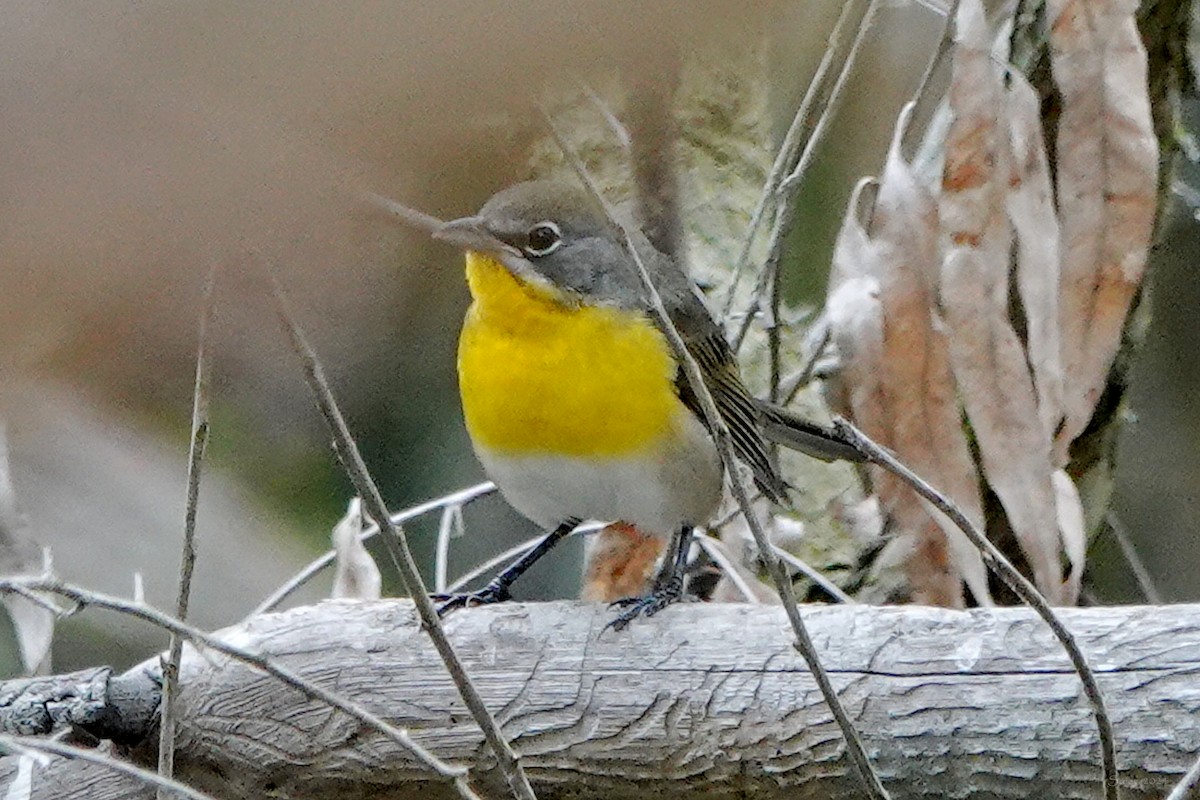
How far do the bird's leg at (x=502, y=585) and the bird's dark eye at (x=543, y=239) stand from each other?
1.92ft

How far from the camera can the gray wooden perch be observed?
205 centimetres

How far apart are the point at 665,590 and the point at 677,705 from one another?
0.35 m

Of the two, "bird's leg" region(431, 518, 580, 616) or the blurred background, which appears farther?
"bird's leg" region(431, 518, 580, 616)

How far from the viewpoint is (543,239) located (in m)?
2.73

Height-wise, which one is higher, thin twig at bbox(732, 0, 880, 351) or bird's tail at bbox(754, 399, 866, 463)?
thin twig at bbox(732, 0, 880, 351)

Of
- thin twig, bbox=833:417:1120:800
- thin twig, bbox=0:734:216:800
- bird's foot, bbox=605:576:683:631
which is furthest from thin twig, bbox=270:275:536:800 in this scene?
bird's foot, bbox=605:576:683:631

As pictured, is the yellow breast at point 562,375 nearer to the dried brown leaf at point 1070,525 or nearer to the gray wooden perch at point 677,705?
the gray wooden perch at point 677,705

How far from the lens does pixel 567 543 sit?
169 inches

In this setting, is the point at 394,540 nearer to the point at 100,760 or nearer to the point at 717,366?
the point at 100,760

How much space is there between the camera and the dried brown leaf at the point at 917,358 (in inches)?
109

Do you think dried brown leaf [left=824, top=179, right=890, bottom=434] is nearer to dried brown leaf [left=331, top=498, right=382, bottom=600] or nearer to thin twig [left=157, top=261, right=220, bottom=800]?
dried brown leaf [left=331, top=498, right=382, bottom=600]

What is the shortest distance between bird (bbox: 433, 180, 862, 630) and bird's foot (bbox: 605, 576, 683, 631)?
1 centimetres

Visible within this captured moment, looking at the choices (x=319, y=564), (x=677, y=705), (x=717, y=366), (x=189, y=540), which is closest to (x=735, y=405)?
(x=717, y=366)

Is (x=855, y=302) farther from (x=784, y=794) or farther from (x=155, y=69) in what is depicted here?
(x=155, y=69)
